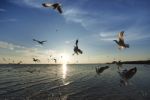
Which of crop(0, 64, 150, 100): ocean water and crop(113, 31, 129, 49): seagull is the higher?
crop(113, 31, 129, 49): seagull

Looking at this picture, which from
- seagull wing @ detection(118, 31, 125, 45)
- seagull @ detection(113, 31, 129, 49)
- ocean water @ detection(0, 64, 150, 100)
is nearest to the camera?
seagull @ detection(113, 31, 129, 49)

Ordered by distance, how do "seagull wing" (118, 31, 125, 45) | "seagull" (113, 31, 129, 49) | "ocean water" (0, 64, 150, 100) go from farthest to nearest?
1. "ocean water" (0, 64, 150, 100)
2. "seagull wing" (118, 31, 125, 45)
3. "seagull" (113, 31, 129, 49)

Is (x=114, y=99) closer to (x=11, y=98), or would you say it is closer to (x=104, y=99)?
(x=104, y=99)

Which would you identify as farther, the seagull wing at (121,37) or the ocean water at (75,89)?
the ocean water at (75,89)

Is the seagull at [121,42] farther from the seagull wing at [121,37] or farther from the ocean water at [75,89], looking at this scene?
the ocean water at [75,89]

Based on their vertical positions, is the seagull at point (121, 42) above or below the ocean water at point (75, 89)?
above

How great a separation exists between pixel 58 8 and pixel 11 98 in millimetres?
20201

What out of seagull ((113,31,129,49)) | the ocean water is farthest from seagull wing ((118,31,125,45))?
the ocean water

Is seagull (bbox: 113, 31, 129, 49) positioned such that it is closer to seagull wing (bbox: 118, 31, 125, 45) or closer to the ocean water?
seagull wing (bbox: 118, 31, 125, 45)

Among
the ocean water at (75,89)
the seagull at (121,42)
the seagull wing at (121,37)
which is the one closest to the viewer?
the seagull at (121,42)

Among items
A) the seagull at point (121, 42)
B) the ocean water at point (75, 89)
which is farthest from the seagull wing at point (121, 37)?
the ocean water at point (75, 89)

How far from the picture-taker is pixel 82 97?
1144 inches

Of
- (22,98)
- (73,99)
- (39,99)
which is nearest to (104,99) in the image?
(73,99)

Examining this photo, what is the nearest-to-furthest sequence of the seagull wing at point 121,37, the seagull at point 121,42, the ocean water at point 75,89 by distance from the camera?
the seagull at point 121,42 → the seagull wing at point 121,37 → the ocean water at point 75,89
